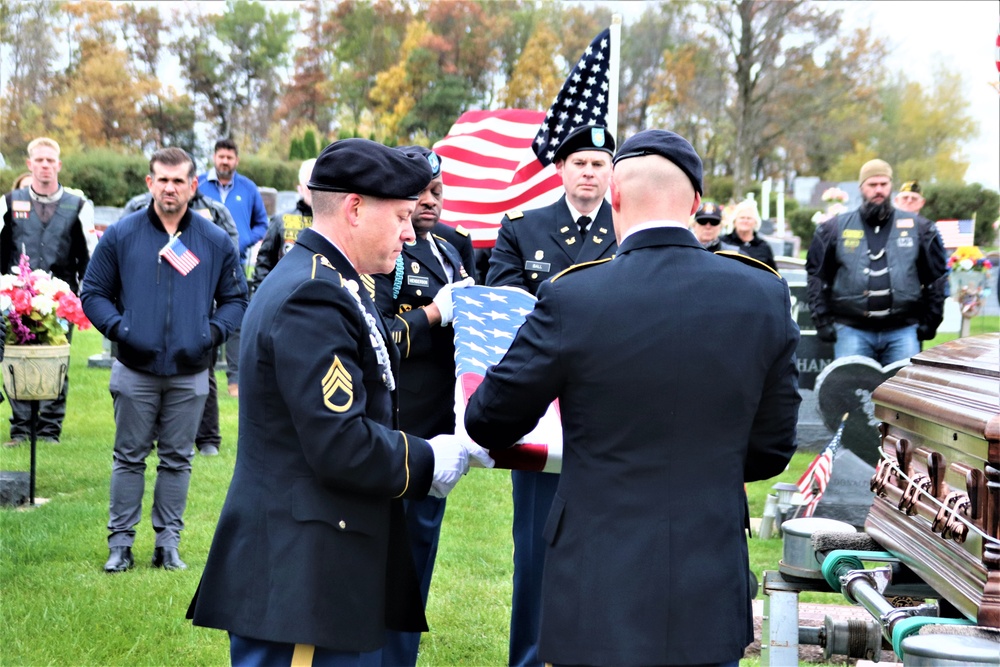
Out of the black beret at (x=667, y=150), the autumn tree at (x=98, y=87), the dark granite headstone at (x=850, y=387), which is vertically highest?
the autumn tree at (x=98, y=87)

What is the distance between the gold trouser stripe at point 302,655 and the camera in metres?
2.67

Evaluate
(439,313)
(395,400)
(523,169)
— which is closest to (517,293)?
(439,313)

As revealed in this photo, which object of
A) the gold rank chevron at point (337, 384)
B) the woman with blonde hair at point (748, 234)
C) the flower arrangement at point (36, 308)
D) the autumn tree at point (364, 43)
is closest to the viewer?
the gold rank chevron at point (337, 384)

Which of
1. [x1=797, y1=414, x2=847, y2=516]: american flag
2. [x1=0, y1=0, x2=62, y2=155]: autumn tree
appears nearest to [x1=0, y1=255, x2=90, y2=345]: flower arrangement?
[x1=797, y1=414, x2=847, y2=516]: american flag

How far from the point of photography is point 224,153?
1020 cm

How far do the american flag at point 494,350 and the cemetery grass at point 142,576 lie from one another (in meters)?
1.85

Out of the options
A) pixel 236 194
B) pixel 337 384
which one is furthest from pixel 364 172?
pixel 236 194

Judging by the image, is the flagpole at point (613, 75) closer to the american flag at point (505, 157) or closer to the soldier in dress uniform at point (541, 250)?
the american flag at point (505, 157)

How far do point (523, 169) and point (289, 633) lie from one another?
578cm

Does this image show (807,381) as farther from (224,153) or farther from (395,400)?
(395,400)

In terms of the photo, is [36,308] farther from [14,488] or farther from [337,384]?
[337,384]

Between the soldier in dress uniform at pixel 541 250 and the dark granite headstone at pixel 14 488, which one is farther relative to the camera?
the dark granite headstone at pixel 14 488

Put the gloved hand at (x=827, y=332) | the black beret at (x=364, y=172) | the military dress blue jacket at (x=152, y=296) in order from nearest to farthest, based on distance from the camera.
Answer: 1. the black beret at (x=364, y=172)
2. the military dress blue jacket at (x=152, y=296)
3. the gloved hand at (x=827, y=332)

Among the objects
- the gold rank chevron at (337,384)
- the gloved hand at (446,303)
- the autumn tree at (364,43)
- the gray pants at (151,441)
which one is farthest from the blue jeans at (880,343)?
the autumn tree at (364,43)
